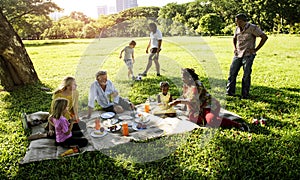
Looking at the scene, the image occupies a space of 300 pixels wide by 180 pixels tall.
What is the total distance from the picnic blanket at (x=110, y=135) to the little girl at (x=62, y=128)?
3.9 inches

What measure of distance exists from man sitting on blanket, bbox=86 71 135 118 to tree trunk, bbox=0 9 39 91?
3720mm

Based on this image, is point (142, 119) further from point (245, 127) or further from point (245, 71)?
point (245, 71)

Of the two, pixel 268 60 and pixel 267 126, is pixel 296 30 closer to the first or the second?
pixel 268 60

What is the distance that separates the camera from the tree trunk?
7.55 metres

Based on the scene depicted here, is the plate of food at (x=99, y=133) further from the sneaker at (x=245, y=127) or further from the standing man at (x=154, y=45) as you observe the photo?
the standing man at (x=154, y=45)

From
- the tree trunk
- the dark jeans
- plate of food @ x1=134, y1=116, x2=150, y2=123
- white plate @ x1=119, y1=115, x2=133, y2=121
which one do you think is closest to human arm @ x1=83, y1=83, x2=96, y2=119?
the dark jeans

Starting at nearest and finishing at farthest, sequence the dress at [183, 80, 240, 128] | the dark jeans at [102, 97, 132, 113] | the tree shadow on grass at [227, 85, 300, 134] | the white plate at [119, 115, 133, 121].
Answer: the dress at [183, 80, 240, 128] → the tree shadow on grass at [227, 85, 300, 134] → the white plate at [119, 115, 133, 121] → the dark jeans at [102, 97, 132, 113]

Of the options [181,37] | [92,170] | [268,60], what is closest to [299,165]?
[92,170]

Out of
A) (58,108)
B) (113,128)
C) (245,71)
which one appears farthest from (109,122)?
(245,71)

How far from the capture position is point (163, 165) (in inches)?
143

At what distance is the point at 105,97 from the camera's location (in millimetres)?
5512

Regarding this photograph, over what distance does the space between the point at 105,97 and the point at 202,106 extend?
201cm

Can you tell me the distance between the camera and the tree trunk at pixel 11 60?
7.55 metres

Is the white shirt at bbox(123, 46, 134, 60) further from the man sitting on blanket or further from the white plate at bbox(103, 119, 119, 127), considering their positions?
the white plate at bbox(103, 119, 119, 127)
